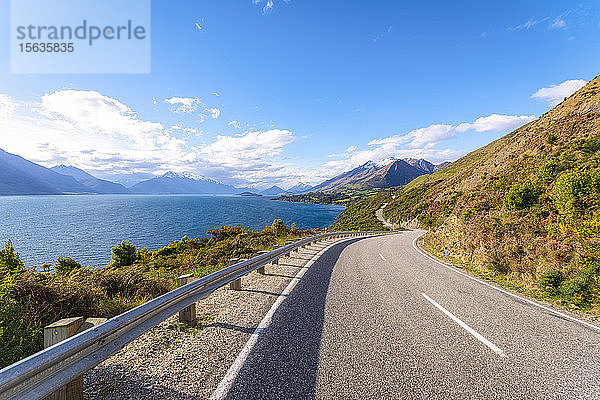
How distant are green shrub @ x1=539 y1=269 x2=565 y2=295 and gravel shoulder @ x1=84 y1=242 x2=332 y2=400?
7.45 metres

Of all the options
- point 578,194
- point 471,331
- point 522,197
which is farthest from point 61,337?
point 522,197

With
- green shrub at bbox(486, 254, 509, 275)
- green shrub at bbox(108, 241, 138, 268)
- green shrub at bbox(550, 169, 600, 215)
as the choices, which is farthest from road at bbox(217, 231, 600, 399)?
green shrub at bbox(108, 241, 138, 268)

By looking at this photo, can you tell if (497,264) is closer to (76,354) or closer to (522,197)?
(522,197)

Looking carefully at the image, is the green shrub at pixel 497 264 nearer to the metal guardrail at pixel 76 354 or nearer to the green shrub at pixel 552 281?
the green shrub at pixel 552 281

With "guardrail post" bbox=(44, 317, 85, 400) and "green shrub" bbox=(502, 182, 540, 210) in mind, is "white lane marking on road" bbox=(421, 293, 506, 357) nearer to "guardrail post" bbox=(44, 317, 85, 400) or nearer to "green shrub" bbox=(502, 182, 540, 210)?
"guardrail post" bbox=(44, 317, 85, 400)

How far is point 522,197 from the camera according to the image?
46.7 ft

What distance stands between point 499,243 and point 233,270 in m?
10.4

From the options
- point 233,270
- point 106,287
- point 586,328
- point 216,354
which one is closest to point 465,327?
point 586,328

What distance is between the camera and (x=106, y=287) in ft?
16.9

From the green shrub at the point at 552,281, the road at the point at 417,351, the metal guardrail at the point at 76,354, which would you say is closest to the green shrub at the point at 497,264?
the green shrub at the point at 552,281

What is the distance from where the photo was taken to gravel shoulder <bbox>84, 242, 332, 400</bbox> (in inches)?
102

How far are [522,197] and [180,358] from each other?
59.0 feet

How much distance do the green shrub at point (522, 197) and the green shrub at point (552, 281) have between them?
8981mm

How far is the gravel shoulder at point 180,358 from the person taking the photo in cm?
260
